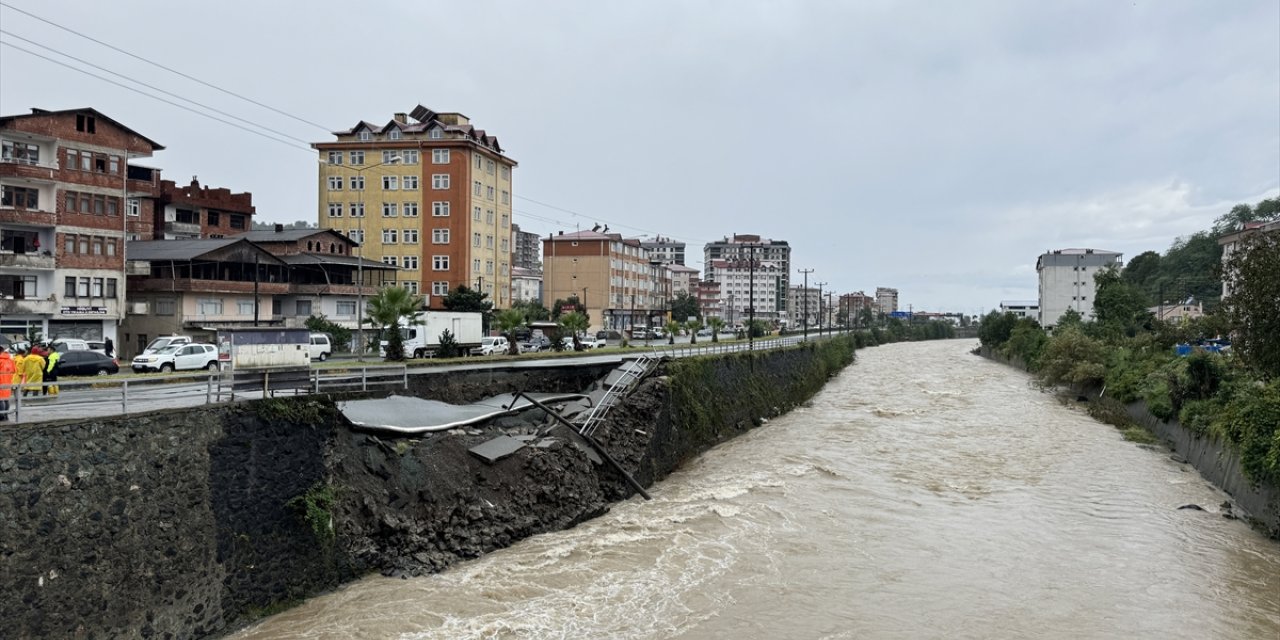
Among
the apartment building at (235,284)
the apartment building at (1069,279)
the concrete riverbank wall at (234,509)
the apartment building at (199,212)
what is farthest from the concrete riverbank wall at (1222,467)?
the apartment building at (1069,279)

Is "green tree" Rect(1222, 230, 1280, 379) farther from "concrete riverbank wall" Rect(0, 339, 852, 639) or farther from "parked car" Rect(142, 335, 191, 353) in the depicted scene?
"parked car" Rect(142, 335, 191, 353)

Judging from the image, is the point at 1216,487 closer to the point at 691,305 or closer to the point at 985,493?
the point at 985,493

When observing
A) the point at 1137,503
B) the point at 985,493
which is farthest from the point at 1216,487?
the point at 985,493

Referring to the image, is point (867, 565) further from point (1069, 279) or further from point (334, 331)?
point (1069, 279)

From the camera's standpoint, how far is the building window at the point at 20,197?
37875 millimetres

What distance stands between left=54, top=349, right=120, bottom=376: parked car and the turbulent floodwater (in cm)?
1757

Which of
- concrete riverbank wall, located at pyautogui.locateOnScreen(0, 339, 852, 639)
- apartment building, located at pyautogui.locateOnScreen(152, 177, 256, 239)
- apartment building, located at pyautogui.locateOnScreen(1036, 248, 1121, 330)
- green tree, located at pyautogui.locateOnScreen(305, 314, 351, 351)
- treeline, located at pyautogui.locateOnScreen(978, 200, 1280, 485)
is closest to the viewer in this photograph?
concrete riverbank wall, located at pyautogui.locateOnScreen(0, 339, 852, 639)

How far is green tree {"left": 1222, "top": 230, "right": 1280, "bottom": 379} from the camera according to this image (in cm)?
2394

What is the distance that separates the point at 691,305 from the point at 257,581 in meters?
116

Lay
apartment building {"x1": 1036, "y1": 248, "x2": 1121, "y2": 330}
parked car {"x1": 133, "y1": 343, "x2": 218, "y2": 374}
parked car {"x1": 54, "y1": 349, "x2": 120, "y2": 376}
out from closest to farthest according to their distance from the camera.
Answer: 1. parked car {"x1": 54, "y1": 349, "x2": 120, "y2": 376}
2. parked car {"x1": 133, "y1": 343, "x2": 218, "y2": 374}
3. apartment building {"x1": 1036, "y1": 248, "x2": 1121, "y2": 330}

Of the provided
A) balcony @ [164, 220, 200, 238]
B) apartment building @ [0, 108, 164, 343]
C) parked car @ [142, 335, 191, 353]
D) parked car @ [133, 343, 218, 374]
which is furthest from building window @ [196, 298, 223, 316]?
balcony @ [164, 220, 200, 238]

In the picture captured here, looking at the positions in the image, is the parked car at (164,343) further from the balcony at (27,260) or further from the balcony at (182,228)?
the balcony at (182,228)

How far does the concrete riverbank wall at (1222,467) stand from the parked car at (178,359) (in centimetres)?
3180

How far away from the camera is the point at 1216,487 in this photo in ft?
81.6
